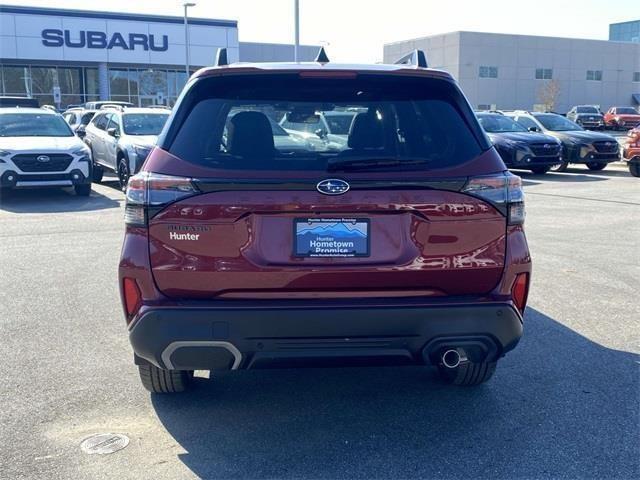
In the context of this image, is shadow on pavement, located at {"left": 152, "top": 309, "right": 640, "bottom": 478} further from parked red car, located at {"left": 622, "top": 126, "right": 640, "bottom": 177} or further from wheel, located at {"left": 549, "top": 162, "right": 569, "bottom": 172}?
wheel, located at {"left": 549, "top": 162, "right": 569, "bottom": 172}

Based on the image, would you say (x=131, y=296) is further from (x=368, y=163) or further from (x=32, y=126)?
(x=32, y=126)

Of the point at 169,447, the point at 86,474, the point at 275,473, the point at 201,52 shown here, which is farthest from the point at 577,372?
the point at 201,52

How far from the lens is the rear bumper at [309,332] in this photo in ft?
10.8

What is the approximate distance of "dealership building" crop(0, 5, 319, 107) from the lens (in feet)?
136

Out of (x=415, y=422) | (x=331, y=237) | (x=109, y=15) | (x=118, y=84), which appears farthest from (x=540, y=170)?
(x=118, y=84)

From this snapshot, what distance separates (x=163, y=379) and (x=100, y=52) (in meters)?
43.2

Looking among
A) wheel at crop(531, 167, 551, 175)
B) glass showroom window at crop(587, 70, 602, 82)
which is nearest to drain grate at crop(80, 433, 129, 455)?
wheel at crop(531, 167, 551, 175)

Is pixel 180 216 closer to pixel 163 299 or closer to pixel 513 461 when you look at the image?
pixel 163 299

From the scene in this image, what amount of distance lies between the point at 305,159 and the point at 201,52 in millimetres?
44408

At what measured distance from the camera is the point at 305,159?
343 cm

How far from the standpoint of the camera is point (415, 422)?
3.94 meters

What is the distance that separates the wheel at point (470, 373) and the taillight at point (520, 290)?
28.0 inches

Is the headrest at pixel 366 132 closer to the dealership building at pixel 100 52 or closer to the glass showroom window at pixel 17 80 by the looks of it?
the dealership building at pixel 100 52

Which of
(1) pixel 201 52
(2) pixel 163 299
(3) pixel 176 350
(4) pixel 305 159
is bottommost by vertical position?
(3) pixel 176 350
